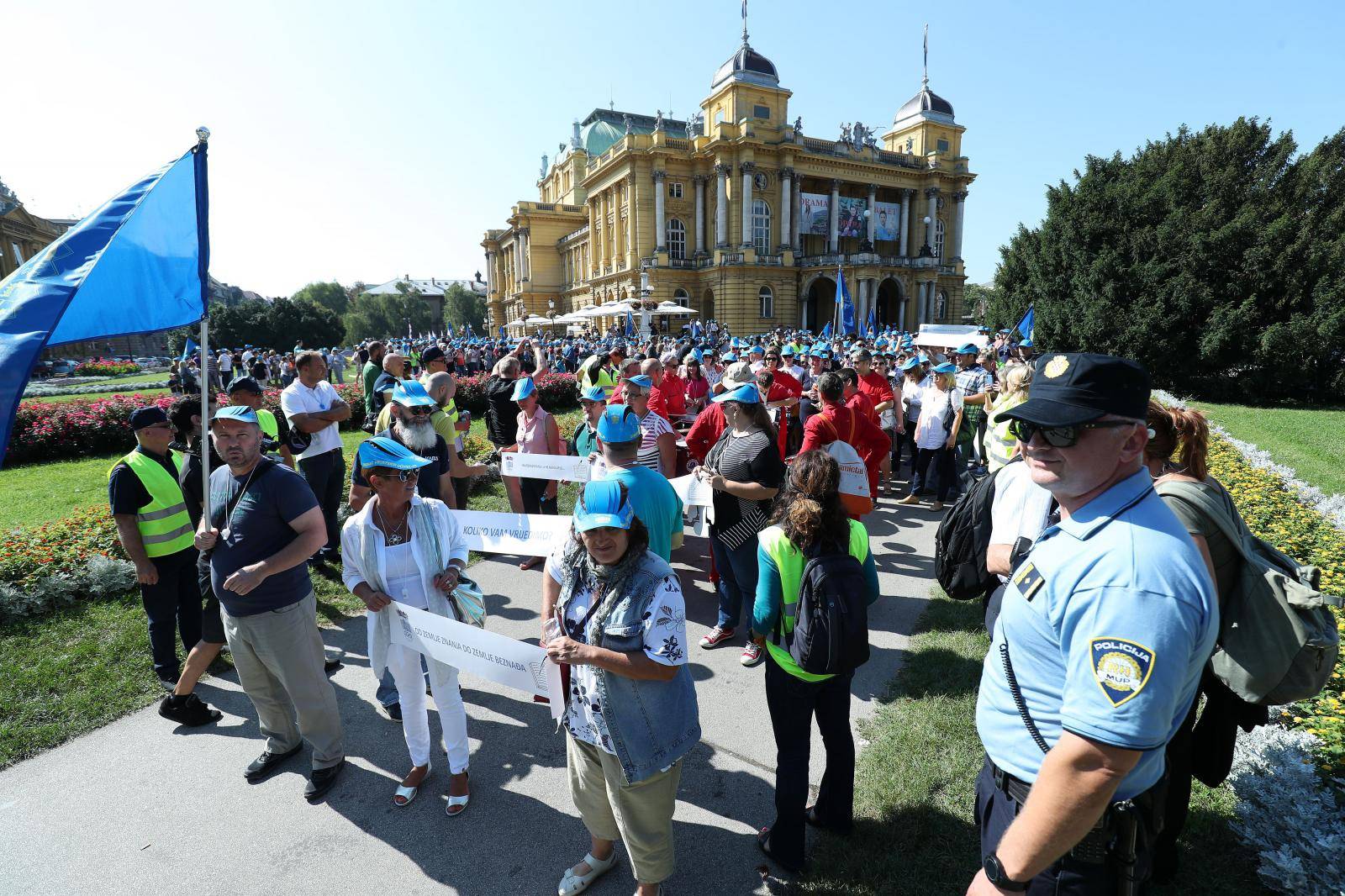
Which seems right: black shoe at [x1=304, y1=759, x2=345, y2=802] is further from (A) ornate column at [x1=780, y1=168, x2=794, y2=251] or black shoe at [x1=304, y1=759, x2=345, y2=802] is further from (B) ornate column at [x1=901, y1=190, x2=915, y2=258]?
(B) ornate column at [x1=901, y1=190, x2=915, y2=258]

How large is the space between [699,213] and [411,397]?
51.3 meters

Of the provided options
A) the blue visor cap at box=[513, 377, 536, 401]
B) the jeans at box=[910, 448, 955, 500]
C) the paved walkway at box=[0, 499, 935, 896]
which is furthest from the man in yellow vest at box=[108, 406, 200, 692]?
the jeans at box=[910, 448, 955, 500]

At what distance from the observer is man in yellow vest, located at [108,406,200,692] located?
4.28 m

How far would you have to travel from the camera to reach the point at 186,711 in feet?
14.3

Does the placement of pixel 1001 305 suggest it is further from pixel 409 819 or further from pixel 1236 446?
pixel 409 819

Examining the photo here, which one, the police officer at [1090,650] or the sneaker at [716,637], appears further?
the sneaker at [716,637]

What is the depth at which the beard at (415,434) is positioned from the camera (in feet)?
18.2

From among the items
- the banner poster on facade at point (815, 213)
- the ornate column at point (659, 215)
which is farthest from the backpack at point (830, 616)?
the banner poster on facade at point (815, 213)

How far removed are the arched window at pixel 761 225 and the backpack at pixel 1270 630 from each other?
2090 inches

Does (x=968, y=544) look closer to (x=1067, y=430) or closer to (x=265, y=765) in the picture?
(x=1067, y=430)

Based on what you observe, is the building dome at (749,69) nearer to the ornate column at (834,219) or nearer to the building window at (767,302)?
the ornate column at (834,219)

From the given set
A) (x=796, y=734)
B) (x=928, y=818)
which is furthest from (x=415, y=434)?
(x=928, y=818)

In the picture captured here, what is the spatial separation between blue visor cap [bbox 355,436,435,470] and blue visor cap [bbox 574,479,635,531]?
45.6 inches

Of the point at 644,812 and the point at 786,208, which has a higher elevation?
the point at 786,208
